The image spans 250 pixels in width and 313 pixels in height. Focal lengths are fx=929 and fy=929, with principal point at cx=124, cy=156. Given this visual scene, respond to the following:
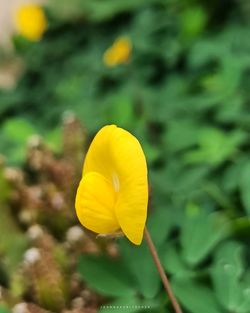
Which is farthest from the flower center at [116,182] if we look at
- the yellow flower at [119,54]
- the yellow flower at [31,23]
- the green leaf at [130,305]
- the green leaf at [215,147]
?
the yellow flower at [31,23]

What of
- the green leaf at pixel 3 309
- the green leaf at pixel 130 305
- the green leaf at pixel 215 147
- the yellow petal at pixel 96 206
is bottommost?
the green leaf at pixel 215 147

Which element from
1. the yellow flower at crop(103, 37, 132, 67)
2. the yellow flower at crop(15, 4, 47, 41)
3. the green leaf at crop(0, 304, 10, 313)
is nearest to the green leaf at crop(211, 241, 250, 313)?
the green leaf at crop(0, 304, 10, 313)

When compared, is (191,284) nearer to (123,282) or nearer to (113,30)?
(123,282)

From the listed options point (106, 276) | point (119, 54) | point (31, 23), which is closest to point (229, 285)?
point (106, 276)

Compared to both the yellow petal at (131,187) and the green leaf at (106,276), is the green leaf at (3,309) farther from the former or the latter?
the yellow petal at (131,187)

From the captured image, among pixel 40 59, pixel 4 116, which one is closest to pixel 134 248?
pixel 4 116
